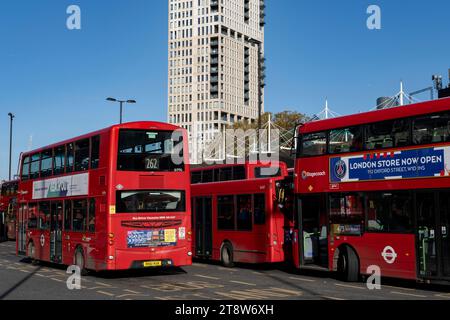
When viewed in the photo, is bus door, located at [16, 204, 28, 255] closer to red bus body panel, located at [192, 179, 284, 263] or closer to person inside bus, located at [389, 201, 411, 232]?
red bus body panel, located at [192, 179, 284, 263]

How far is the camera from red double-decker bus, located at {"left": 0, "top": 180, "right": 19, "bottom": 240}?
1651 inches

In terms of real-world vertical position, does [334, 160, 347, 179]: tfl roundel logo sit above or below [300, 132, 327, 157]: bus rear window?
below

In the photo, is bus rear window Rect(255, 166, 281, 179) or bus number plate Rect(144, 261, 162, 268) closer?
bus number plate Rect(144, 261, 162, 268)

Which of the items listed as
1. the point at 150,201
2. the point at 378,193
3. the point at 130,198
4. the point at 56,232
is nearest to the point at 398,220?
the point at 378,193

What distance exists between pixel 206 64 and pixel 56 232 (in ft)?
491

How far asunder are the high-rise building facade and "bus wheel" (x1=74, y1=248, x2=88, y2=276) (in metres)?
142

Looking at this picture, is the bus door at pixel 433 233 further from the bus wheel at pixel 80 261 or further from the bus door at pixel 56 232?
the bus door at pixel 56 232

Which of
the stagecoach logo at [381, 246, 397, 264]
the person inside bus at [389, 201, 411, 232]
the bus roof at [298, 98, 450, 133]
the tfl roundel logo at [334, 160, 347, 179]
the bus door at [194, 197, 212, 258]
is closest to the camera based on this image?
the bus roof at [298, 98, 450, 133]

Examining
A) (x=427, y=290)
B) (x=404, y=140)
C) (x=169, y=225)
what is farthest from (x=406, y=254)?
(x=169, y=225)

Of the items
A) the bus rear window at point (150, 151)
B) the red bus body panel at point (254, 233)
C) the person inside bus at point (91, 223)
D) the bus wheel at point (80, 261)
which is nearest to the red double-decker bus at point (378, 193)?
the red bus body panel at point (254, 233)

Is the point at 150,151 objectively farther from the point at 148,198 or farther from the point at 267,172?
the point at 267,172

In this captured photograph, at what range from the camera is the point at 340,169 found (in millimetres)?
16750

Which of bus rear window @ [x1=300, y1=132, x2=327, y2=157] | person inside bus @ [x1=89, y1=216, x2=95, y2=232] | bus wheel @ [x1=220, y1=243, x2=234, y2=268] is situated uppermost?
bus rear window @ [x1=300, y1=132, x2=327, y2=157]

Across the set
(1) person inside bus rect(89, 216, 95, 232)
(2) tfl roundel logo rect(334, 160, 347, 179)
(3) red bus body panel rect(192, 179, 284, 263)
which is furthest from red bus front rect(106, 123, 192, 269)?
(2) tfl roundel logo rect(334, 160, 347, 179)
